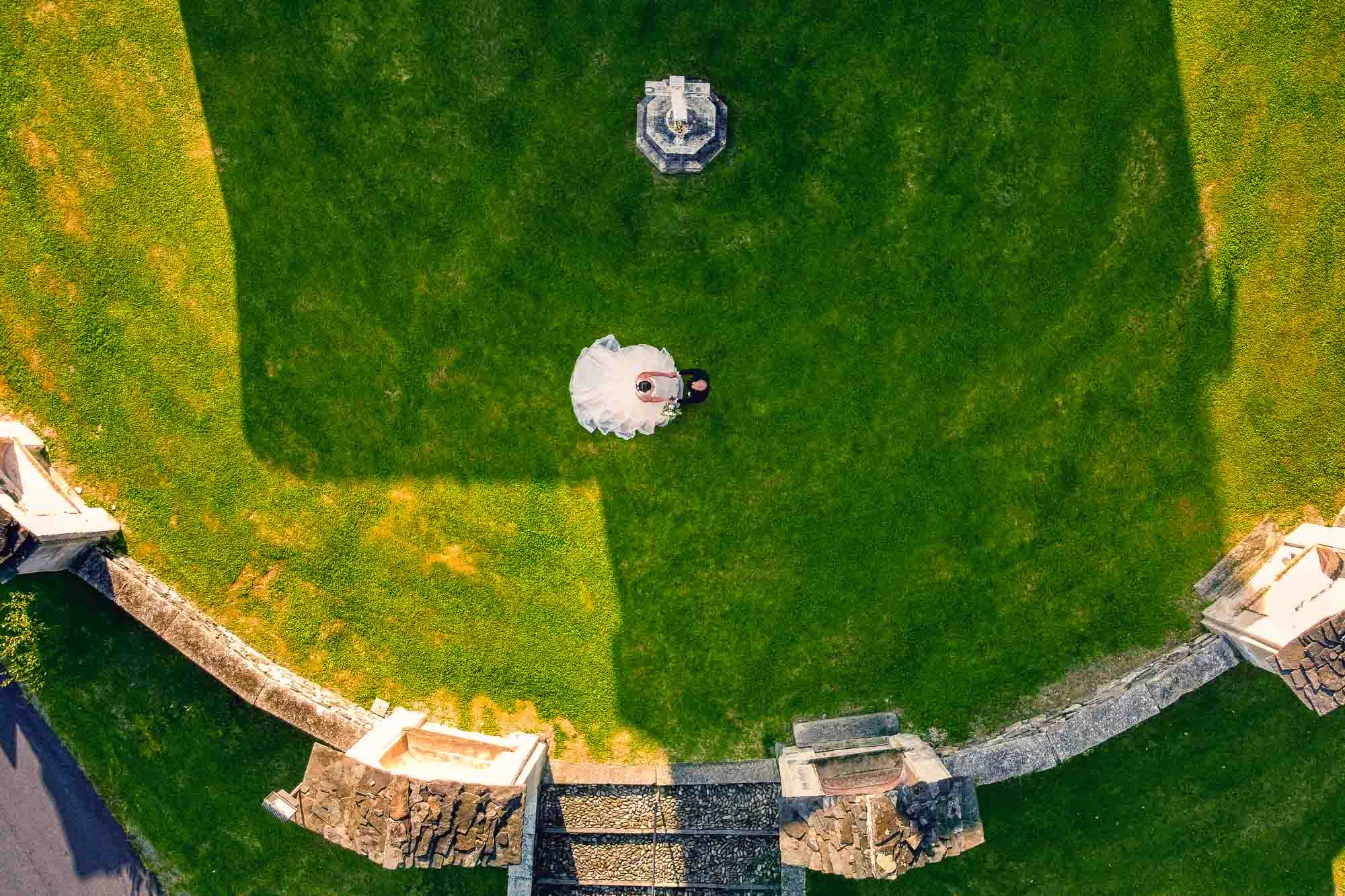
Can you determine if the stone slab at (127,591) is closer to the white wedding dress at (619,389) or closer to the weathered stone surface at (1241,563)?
the white wedding dress at (619,389)

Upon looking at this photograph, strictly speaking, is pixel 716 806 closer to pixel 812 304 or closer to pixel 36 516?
pixel 812 304

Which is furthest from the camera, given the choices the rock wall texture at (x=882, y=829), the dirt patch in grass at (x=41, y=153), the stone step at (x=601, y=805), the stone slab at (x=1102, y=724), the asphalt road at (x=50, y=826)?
the dirt patch in grass at (x=41, y=153)

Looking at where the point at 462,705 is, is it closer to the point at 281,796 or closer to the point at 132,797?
the point at 281,796

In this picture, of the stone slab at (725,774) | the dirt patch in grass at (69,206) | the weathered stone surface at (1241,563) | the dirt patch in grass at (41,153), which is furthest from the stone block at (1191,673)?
the dirt patch in grass at (41,153)

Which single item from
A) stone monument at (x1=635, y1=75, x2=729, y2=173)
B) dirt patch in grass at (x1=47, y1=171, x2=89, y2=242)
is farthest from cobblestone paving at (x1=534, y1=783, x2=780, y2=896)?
dirt patch in grass at (x1=47, y1=171, x2=89, y2=242)

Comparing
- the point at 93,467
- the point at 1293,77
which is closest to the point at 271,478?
the point at 93,467
